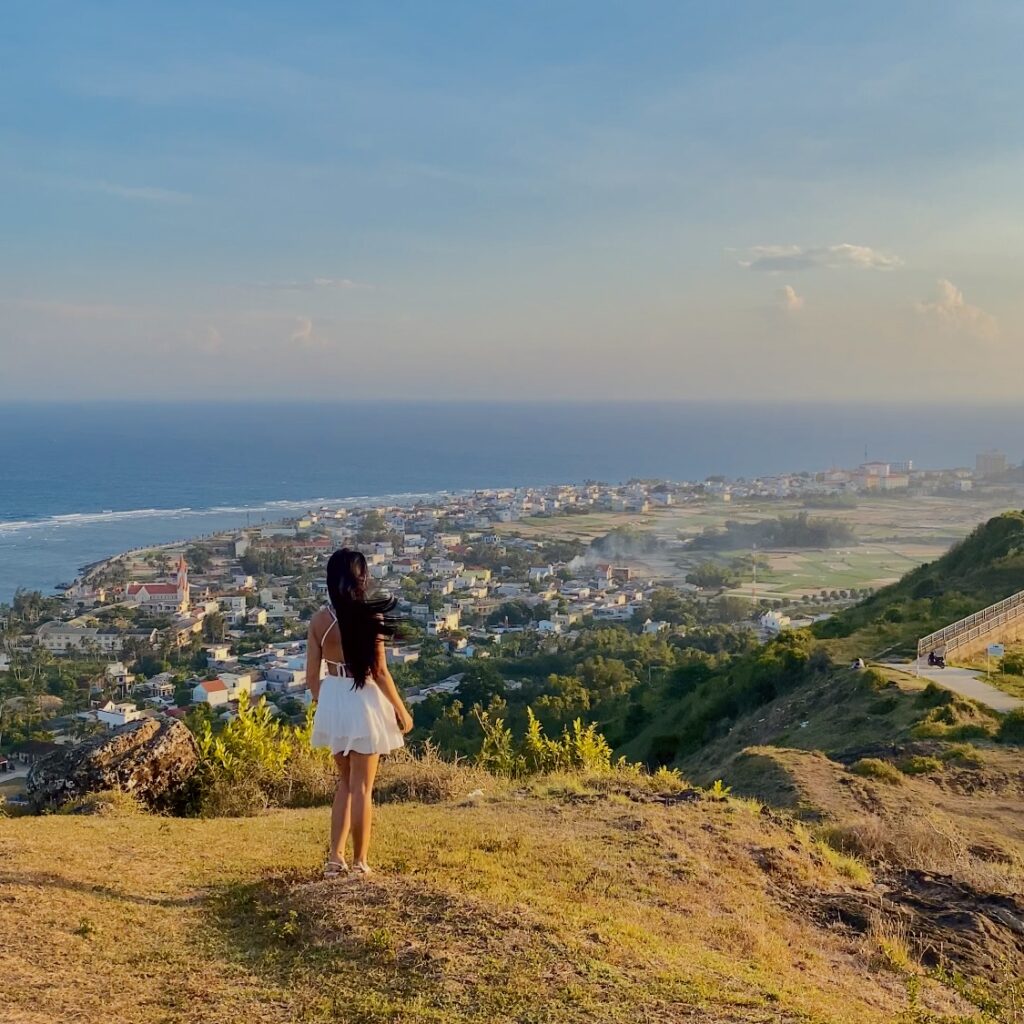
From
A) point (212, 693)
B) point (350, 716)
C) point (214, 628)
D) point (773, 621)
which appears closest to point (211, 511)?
point (214, 628)

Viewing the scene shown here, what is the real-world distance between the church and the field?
2477 cm

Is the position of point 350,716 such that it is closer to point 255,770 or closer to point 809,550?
point 255,770


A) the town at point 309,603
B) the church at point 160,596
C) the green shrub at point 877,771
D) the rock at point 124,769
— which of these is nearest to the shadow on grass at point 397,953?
the rock at point 124,769

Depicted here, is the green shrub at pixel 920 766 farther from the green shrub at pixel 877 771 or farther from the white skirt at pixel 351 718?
the white skirt at pixel 351 718

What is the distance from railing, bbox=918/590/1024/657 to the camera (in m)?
16.4

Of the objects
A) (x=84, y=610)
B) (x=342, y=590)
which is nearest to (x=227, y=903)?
(x=342, y=590)

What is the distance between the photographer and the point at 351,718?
14.3ft

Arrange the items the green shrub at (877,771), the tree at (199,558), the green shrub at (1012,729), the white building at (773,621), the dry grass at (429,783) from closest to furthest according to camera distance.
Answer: the dry grass at (429,783) → the green shrub at (877,771) → the green shrub at (1012,729) → the white building at (773,621) → the tree at (199,558)

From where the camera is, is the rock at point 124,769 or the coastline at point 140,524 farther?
the coastline at point 140,524

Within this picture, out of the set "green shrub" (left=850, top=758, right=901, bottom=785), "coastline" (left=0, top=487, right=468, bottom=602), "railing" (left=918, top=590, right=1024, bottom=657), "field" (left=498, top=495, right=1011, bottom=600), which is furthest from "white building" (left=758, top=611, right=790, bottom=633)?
"coastline" (left=0, top=487, right=468, bottom=602)

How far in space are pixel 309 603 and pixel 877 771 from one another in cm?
4017

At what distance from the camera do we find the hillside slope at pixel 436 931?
342 cm

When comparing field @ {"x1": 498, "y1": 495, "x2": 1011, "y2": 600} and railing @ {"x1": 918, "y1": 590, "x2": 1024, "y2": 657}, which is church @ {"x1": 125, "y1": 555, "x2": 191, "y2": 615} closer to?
field @ {"x1": 498, "y1": 495, "x2": 1011, "y2": 600}

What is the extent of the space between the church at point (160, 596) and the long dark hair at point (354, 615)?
143ft
